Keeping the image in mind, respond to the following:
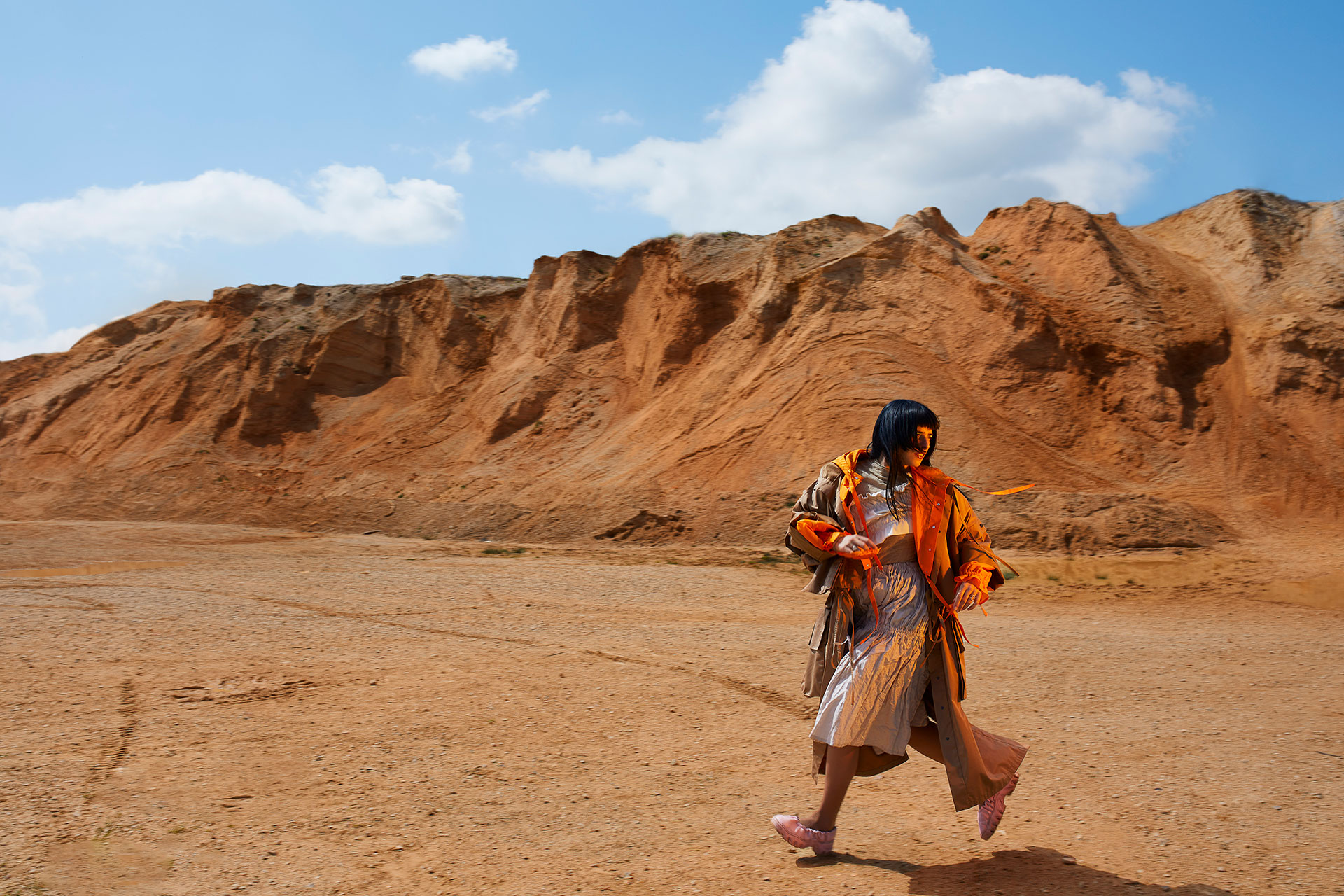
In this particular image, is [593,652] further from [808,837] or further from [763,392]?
[763,392]

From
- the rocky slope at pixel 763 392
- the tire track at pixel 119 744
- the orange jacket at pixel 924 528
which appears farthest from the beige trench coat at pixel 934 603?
the rocky slope at pixel 763 392

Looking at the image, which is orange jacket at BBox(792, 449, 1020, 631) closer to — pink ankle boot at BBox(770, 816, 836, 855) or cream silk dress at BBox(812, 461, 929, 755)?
cream silk dress at BBox(812, 461, 929, 755)

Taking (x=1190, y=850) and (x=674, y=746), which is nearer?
(x=1190, y=850)

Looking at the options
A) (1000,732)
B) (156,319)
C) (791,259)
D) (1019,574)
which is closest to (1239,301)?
(791,259)

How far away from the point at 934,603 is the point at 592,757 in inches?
85.6

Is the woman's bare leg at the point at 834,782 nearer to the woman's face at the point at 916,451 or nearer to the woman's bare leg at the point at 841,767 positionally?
the woman's bare leg at the point at 841,767

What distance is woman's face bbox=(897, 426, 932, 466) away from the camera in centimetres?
331

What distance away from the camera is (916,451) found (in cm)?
332

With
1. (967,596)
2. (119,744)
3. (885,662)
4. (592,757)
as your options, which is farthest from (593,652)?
(967,596)

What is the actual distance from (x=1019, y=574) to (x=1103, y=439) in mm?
9115

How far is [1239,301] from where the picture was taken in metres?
22.4

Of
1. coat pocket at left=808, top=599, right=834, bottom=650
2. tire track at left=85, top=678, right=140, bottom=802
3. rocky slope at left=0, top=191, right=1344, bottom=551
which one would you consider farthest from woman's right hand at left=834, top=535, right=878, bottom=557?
rocky slope at left=0, top=191, right=1344, bottom=551

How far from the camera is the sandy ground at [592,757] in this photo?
3318 mm

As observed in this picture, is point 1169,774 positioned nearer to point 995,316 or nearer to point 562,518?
point 562,518
